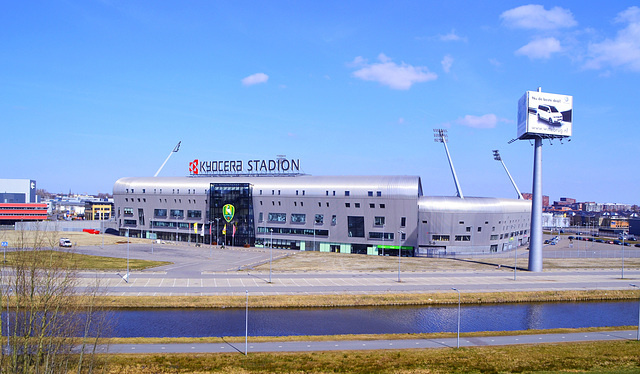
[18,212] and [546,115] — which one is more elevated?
[546,115]

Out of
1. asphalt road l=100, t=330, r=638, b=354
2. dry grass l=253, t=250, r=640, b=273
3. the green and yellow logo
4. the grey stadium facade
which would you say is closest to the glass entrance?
the green and yellow logo

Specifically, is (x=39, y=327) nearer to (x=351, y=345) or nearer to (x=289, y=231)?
(x=351, y=345)

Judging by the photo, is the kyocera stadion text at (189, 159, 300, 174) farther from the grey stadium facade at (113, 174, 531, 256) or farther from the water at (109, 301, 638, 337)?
the water at (109, 301, 638, 337)

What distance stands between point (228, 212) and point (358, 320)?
250 feet

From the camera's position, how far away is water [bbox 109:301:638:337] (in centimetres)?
4603

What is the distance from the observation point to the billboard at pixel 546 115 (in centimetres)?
8406

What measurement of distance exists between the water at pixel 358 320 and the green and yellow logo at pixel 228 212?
6887cm

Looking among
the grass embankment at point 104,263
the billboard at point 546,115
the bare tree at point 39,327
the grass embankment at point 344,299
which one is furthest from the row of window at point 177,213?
the bare tree at point 39,327

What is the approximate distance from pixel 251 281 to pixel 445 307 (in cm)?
2661

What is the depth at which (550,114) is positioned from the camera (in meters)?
84.8

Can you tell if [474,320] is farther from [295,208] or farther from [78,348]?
[295,208]

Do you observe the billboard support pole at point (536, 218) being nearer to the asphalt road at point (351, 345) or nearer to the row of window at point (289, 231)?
the asphalt road at point (351, 345)

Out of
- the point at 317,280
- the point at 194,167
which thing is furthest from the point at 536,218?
the point at 194,167

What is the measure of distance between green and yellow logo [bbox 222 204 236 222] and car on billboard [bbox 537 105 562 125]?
74.0 m
